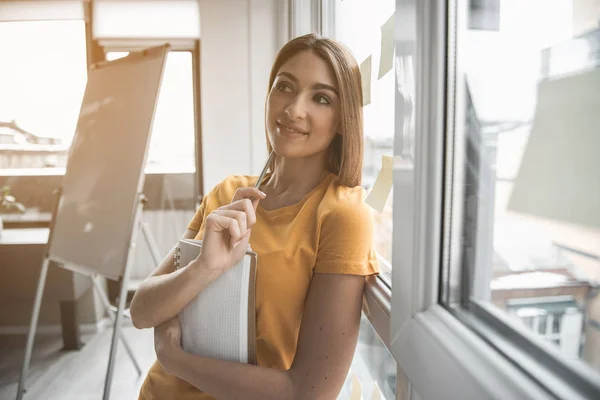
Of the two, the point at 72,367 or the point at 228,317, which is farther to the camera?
the point at 72,367

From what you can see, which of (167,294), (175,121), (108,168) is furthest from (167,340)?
(175,121)

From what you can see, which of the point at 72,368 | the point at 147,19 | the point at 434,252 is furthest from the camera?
the point at 147,19

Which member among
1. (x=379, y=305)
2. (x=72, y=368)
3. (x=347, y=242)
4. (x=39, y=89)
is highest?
(x=39, y=89)

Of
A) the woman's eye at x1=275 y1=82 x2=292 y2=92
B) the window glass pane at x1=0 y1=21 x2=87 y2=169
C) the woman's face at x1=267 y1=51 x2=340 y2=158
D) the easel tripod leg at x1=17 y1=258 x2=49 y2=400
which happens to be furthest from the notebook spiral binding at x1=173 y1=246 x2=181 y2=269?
the window glass pane at x1=0 y1=21 x2=87 y2=169

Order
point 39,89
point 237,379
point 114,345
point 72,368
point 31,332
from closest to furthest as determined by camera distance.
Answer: point 237,379, point 114,345, point 31,332, point 72,368, point 39,89

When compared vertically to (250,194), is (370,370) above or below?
below

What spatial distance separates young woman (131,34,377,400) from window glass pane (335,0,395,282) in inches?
2.9

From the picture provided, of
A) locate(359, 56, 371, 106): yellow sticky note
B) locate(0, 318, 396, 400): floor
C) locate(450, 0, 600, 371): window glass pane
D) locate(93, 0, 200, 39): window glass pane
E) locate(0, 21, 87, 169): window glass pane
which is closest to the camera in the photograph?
locate(450, 0, 600, 371): window glass pane

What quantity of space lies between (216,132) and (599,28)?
253cm

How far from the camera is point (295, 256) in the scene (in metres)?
0.83

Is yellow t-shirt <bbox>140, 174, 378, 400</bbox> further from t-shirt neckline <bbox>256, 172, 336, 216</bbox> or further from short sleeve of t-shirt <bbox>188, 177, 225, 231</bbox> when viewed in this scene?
short sleeve of t-shirt <bbox>188, 177, 225, 231</bbox>

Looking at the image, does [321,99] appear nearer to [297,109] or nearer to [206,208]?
[297,109]

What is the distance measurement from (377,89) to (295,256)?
44 centimetres

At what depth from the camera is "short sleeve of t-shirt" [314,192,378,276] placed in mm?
760
